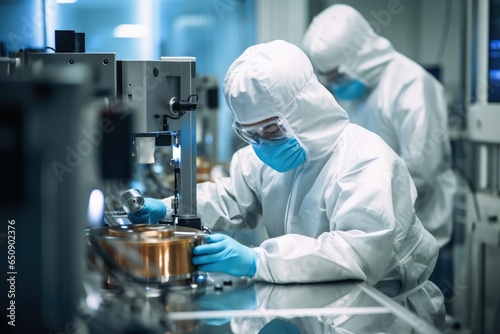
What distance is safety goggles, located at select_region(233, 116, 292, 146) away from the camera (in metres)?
1.63

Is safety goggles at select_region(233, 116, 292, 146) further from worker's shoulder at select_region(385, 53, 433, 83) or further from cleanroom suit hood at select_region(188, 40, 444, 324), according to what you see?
worker's shoulder at select_region(385, 53, 433, 83)

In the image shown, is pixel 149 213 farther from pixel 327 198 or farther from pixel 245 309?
pixel 245 309

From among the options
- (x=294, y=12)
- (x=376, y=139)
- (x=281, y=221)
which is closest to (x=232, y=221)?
(x=281, y=221)

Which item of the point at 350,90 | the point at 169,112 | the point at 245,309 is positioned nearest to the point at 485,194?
the point at 350,90

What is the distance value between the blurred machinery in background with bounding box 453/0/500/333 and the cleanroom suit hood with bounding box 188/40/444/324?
136 cm

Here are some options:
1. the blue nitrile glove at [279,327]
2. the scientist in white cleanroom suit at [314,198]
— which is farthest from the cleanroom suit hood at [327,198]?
the blue nitrile glove at [279,327]

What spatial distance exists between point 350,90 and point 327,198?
1.55 m

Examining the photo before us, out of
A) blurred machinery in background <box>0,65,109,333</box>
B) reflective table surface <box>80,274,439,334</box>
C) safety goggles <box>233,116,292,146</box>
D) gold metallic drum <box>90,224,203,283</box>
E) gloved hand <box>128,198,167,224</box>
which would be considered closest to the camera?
blurred machinery in background <box>0,65,109,333</box>

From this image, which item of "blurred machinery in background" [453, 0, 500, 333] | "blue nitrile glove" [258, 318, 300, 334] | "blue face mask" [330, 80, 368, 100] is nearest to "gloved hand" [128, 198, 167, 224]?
"blue nitrile glove" [258, 318, 300, 334]

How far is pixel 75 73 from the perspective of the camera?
0.90m

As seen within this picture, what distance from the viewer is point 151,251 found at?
4.32 feet

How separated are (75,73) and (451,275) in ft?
11.3

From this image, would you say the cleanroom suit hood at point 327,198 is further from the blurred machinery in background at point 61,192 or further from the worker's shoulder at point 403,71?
the worker's shoulder at point 403,71

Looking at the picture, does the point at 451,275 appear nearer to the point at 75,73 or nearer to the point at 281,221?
the point at 281,221
